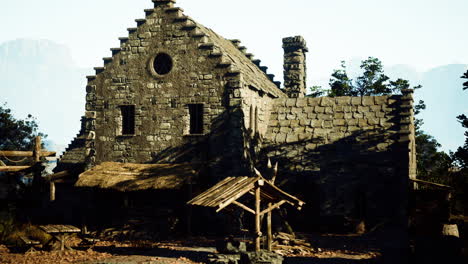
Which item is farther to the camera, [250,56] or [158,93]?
[250,56]

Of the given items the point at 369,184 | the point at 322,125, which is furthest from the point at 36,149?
the point at 369,184

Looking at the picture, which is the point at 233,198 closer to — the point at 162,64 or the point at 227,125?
the point at 227,125

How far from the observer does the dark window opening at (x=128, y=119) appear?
900 inches

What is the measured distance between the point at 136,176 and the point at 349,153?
29.2 ft

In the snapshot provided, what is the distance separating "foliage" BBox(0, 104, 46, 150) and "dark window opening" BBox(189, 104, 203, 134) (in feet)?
77.2

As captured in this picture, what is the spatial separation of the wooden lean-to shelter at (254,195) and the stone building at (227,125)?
481 centimetres

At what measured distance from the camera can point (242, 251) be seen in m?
15.3

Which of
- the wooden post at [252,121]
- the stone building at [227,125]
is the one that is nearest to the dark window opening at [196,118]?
the stone building at [227,125]

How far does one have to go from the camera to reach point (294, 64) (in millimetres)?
28594

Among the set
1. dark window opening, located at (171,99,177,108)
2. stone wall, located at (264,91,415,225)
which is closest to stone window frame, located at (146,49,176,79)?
dark window opening, located at (171,99,177,108)

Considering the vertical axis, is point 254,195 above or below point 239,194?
below

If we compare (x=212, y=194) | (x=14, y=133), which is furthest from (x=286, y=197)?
(x=14, y=133)

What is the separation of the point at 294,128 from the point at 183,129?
5125mm

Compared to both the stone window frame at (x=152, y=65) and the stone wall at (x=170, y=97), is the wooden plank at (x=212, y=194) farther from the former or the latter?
the stone window frame at (x=152, y=65)
